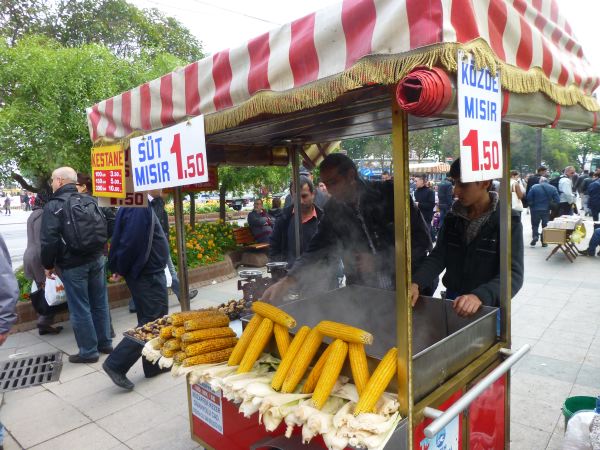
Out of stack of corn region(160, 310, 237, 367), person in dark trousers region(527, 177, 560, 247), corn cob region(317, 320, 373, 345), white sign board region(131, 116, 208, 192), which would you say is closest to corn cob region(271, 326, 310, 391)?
corn cob region(317, 320, 373, 345)

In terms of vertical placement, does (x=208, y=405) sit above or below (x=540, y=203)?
below

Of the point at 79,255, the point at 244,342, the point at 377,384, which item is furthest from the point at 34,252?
the point at 377,384

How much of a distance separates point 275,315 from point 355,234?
1.42 m

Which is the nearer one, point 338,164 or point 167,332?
point 167,332

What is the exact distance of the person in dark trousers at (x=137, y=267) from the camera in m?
4.02

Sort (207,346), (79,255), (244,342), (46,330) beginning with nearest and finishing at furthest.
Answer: (244,342), (207,346), (79,255), (46,330)

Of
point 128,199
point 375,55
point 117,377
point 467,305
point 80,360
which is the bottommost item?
point 80,360

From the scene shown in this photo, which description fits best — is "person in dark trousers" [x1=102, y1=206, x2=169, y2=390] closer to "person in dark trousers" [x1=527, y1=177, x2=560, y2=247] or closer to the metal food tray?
the metal food tray

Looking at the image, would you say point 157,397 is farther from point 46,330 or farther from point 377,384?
point 377,384

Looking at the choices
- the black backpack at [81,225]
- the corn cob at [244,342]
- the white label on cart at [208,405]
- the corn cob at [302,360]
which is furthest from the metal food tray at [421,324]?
the black backpack at [81,225]

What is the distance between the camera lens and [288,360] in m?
1.98

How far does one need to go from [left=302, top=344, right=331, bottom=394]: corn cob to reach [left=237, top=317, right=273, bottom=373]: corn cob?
1.16 ft

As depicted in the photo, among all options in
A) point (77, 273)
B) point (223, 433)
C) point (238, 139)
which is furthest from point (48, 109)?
point (223, 433)

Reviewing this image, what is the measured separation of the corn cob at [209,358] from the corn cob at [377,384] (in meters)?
0.98
